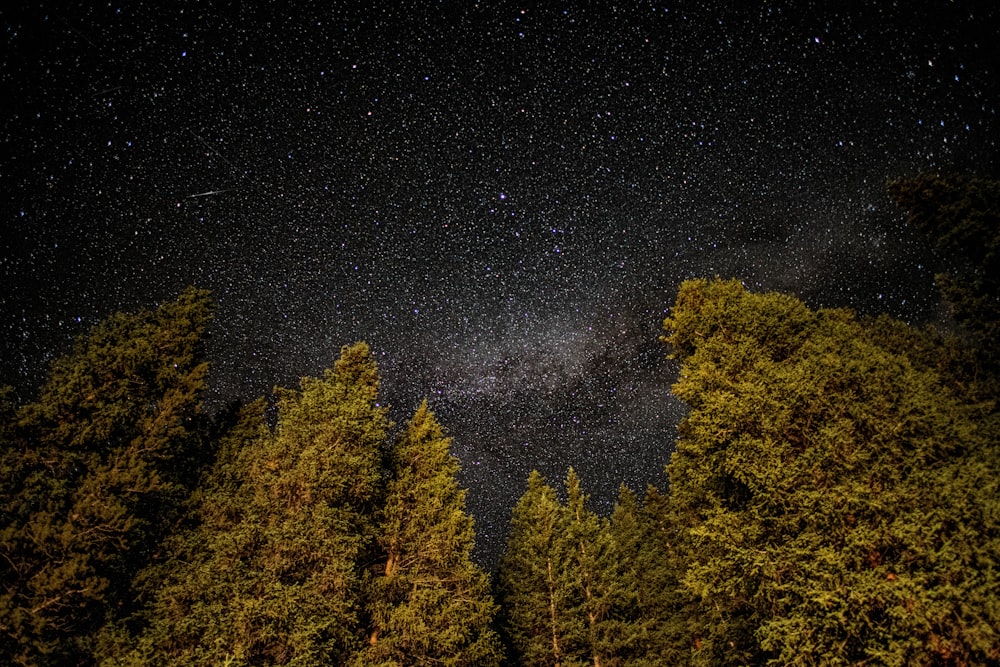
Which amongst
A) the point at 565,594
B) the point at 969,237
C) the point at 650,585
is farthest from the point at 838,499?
the point at 650,585

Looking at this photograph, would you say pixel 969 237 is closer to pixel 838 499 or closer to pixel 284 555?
pixel 838 499

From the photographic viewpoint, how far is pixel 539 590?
19.4 metres

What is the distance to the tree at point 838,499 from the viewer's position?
252 inches

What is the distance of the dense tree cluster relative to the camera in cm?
681

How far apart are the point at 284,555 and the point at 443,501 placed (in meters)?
3.94

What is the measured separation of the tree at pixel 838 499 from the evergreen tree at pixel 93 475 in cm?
1238

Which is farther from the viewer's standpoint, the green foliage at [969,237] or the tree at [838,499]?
the green foliage at [969,237]

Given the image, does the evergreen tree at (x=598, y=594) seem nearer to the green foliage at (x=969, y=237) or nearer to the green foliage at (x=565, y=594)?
the green foliage at (x=565, y=594)

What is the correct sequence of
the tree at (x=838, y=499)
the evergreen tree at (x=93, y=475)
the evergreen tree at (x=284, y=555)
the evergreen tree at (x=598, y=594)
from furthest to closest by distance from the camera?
the evergreen tree at (x=598, y=594), the evergreen tree at (x=93, y=475), the evergreen tree at (x=284, y=555), the tree at (x=838, y=499)

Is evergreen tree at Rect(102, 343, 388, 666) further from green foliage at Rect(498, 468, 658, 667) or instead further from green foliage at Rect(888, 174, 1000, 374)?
green foliage at Rect(888, 174, 1000, 374)

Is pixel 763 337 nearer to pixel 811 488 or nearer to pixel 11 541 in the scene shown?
pixel 811 488

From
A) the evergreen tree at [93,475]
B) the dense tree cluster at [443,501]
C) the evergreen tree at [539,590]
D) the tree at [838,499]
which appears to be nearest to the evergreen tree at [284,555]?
the dense tree cluster at [443,501]

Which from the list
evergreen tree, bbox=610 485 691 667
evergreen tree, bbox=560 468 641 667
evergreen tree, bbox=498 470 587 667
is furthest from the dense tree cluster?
evergreen tree, bbox=610 485 691 667

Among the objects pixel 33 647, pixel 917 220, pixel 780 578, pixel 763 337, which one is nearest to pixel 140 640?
pixel 33 647
